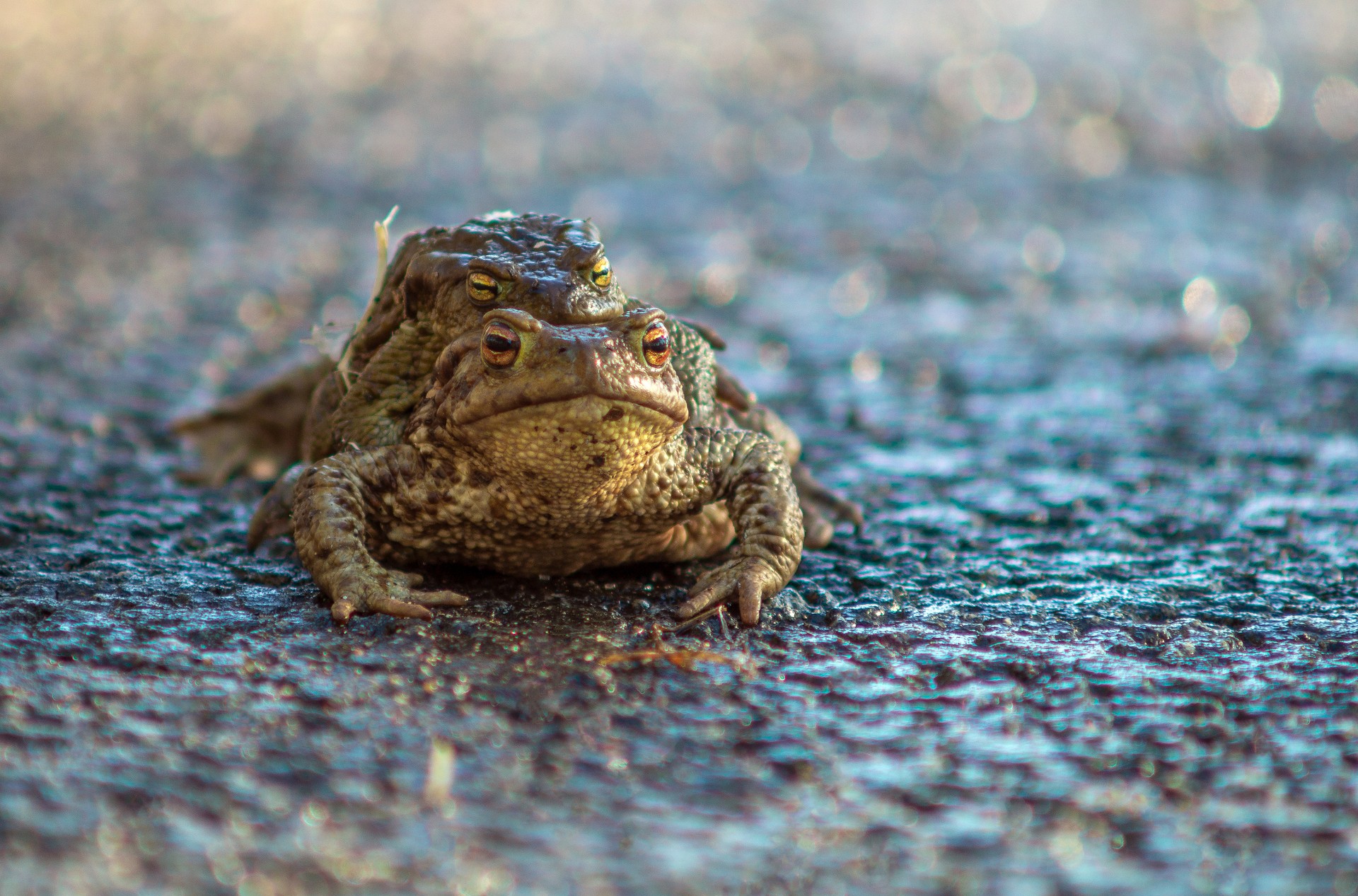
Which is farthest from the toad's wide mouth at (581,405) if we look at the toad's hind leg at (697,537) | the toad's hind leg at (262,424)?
the toad's hind leg at (262,424)

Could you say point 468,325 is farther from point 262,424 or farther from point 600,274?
point 262,424

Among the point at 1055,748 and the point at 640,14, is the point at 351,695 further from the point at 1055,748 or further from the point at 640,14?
the point at 640,14

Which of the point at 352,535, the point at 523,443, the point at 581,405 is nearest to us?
the point at 581,405

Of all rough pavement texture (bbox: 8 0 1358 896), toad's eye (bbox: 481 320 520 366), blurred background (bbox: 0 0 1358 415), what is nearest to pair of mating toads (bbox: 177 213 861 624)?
toad's eye (bbox: 481 320 520 366)

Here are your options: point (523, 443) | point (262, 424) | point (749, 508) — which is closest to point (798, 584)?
point (749, 508)

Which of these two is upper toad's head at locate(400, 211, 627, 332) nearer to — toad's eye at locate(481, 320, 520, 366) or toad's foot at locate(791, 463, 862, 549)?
toad's eye at locate(481, 320, 520, 366)

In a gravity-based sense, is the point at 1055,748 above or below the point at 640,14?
below

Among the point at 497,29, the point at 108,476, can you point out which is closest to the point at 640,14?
the point at 497,29
